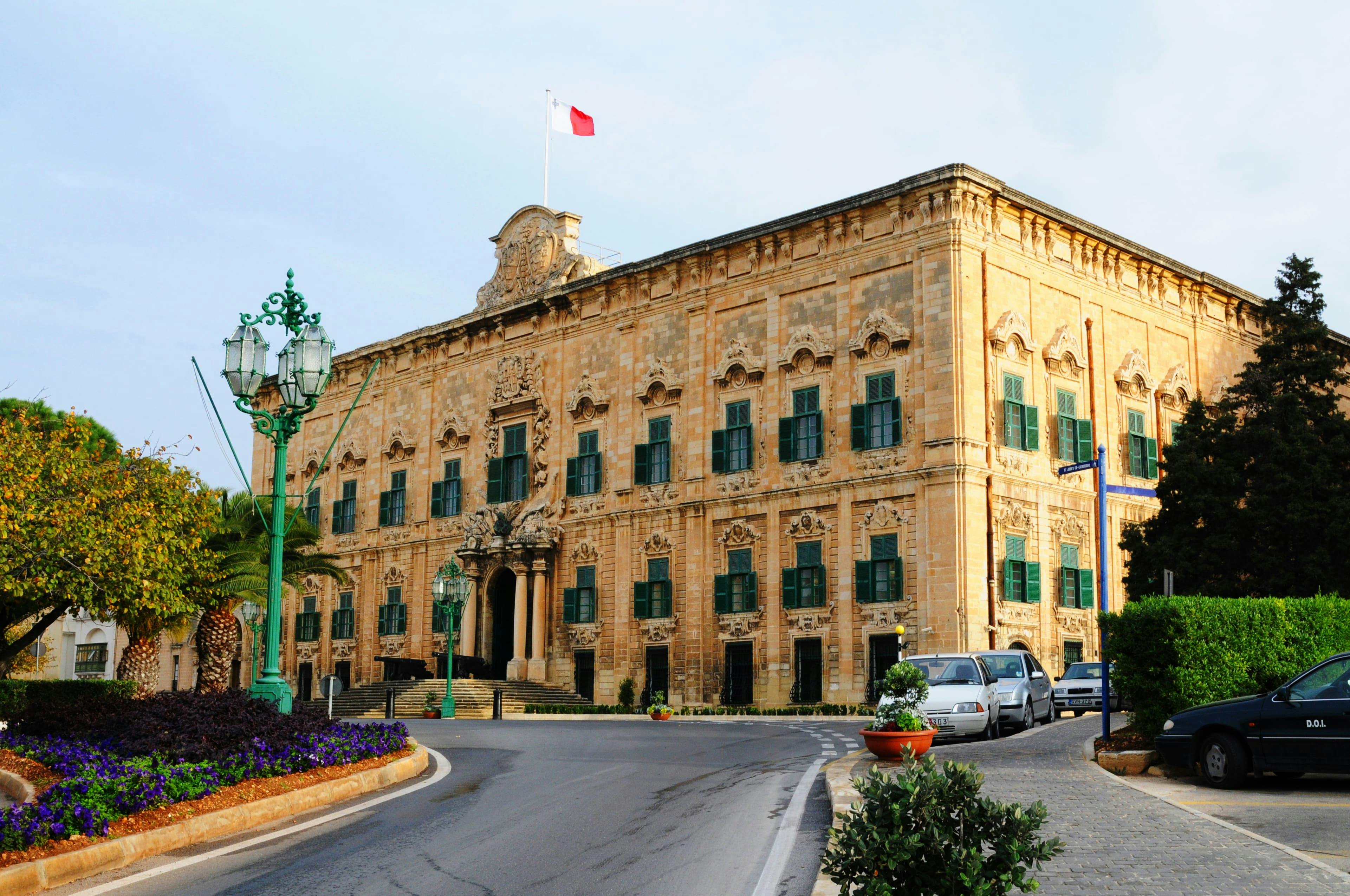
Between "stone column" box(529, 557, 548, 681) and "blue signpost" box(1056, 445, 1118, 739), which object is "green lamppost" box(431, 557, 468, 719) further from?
"blue signpost" box(1056, 445, 1118, 739)

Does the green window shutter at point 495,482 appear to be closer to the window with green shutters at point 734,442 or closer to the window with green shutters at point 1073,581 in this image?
the window with green shutters at point 734,442

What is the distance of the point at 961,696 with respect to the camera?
20.7m

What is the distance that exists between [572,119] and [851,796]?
120ft

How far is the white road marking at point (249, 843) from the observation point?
368 inches

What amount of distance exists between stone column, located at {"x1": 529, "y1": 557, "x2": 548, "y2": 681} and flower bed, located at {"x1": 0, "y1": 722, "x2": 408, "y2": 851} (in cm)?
2429

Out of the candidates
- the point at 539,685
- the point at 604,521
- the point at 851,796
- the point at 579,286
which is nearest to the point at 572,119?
the point at 579,286

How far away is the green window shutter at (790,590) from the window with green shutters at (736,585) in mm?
1134

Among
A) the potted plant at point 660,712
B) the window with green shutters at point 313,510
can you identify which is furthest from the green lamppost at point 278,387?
the window with green shutters at point 313,510

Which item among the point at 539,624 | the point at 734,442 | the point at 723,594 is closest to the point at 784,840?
the point at 723,594

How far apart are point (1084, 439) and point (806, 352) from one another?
309 inches

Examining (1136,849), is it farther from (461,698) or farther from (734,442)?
(461,698)

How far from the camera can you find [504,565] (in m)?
43.0

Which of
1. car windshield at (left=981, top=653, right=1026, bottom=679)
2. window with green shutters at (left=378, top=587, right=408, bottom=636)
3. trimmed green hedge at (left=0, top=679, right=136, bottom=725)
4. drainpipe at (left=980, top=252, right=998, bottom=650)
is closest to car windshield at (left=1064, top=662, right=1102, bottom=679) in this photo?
drainpipe at (left=980, top=252, right=998, bottom=650)

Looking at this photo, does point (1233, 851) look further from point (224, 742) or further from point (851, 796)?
point (224, 742)
